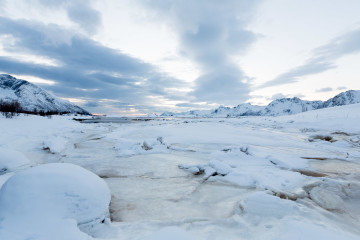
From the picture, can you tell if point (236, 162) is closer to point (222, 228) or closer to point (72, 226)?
point (222, 228)

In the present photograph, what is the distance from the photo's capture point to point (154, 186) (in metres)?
3.71

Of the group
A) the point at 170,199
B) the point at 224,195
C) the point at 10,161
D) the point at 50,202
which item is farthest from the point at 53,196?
the point at 10,161

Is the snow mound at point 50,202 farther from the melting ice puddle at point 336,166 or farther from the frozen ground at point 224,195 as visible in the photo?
the melting ice puddle at point 336,166

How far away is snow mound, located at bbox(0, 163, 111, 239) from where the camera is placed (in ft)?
6.45

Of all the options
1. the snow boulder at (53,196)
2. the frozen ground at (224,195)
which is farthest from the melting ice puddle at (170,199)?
the snow boulder at (53,196)

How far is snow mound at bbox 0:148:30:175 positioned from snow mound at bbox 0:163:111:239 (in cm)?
237

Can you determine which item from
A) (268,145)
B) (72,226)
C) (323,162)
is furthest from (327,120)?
(72,226)

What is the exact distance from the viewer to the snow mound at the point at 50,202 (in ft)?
6.45

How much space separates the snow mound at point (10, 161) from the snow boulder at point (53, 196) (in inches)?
92.0

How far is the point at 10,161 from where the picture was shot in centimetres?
Answer: 435

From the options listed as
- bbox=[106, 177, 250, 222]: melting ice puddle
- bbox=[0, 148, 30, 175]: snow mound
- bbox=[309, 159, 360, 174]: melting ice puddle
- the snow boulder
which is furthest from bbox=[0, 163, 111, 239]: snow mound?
bbox=[309, 159, 360, 174]: melting ice puddle

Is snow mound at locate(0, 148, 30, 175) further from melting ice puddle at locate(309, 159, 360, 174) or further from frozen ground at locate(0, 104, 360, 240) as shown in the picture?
melting ice puddle at locate(309, 159, 360, 174)

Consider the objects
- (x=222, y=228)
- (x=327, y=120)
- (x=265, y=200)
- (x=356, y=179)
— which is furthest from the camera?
(x=327, y=120)

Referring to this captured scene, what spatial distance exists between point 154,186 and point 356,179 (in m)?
4.39
